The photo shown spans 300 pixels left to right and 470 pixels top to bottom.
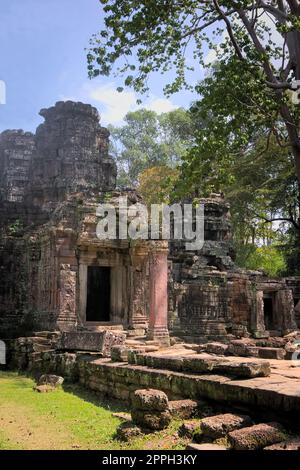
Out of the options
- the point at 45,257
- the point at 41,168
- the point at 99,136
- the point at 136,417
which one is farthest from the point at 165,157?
the point at 136,417

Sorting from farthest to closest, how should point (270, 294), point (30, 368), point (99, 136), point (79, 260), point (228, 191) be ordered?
point (99, 136)
point (228, 191)
point (270, 294)
point (79, 260)
point (30, 368)

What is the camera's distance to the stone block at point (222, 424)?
487 centimetres

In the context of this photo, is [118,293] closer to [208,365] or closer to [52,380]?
[52,380]

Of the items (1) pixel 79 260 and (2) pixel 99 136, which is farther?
(2) pixel 99 136

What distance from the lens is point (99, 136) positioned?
2920 centimetres

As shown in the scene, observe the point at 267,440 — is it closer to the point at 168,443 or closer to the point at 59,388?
the point at 168,443

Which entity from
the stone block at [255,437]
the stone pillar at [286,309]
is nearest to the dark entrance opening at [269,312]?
the stone pillar at [286,309]

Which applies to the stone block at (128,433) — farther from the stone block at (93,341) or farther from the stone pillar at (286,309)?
the stone pillar at (286,309)

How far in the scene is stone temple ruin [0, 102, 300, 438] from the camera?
24.4ft

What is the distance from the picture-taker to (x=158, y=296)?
12781mm

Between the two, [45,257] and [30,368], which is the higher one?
[45,257]

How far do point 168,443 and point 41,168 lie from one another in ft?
77.8

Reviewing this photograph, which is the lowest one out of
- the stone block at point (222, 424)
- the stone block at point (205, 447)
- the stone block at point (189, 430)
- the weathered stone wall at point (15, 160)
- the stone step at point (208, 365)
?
the stone block at point (189, 430)

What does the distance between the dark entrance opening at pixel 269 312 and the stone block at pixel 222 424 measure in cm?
1767
